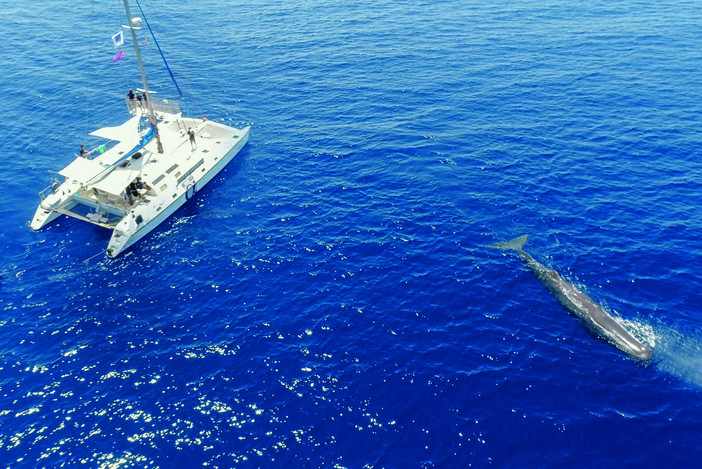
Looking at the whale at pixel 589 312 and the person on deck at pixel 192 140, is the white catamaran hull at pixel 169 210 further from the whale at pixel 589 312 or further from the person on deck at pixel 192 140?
the whale at pixel 589 312

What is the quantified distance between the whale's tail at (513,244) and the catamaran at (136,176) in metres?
39.0

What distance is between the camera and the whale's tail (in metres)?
57.4

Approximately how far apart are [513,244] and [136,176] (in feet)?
152

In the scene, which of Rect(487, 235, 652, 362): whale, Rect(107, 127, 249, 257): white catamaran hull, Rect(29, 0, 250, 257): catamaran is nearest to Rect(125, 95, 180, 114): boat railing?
Rect(29, 0, 250, 257): catamaran

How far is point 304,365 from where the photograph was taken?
1812 inches

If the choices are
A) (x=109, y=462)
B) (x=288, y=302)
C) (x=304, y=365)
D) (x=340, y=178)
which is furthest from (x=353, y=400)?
(x=340, y=178)

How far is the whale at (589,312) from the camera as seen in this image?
46156 mm

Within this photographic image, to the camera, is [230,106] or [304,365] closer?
[304,365]

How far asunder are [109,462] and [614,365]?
138ft

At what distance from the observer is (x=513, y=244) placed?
189 ft

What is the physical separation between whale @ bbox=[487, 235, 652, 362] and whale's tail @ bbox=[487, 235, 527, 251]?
50 cm

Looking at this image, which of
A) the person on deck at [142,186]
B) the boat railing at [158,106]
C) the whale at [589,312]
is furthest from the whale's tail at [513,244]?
the boat railing at [158,106]

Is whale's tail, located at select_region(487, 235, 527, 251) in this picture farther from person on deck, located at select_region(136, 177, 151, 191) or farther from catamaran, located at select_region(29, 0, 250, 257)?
person on deck, located at select_region(136, 177, 151, 191)

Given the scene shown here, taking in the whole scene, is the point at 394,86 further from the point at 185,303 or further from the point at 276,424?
the point at 276,424
